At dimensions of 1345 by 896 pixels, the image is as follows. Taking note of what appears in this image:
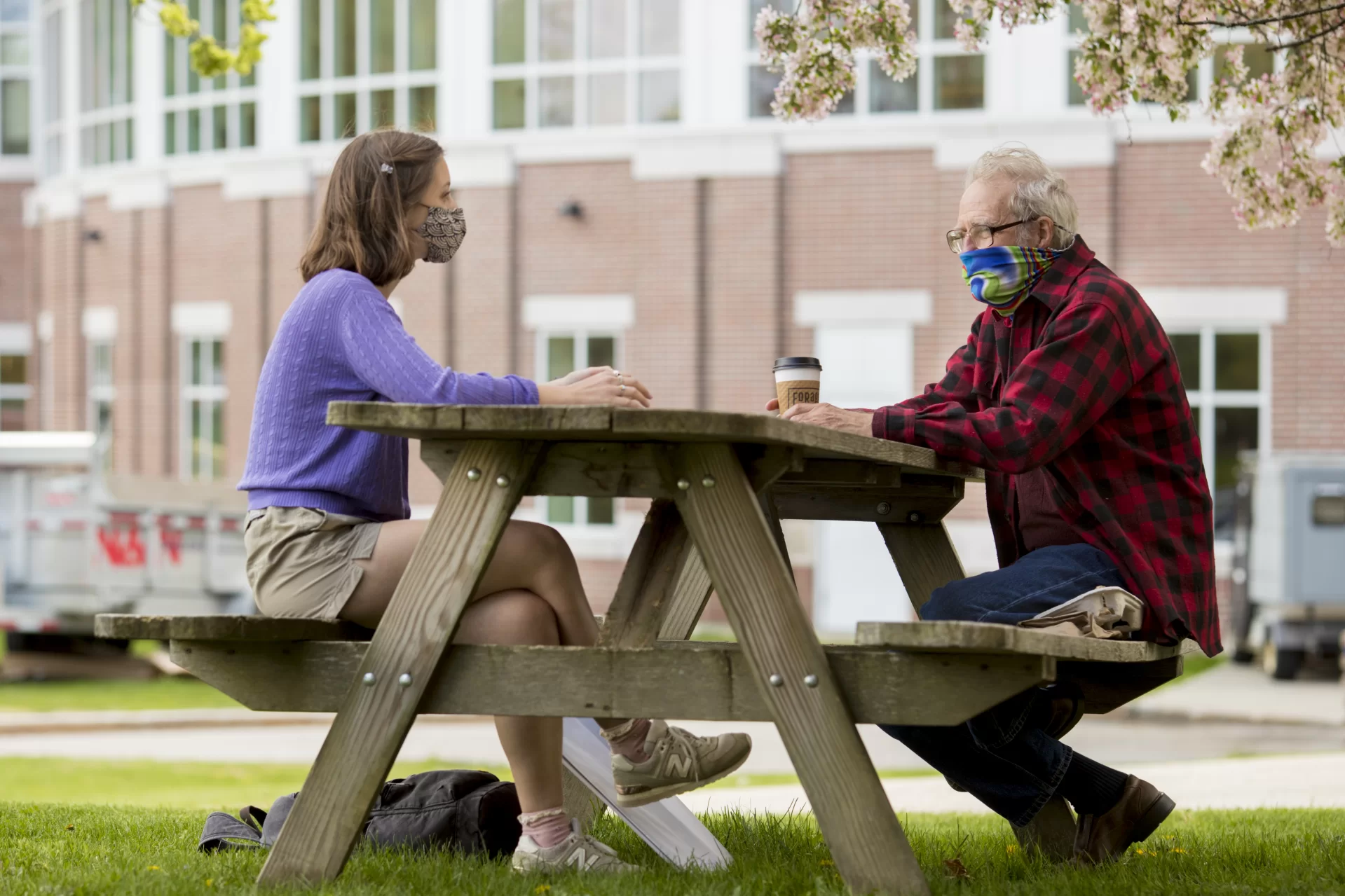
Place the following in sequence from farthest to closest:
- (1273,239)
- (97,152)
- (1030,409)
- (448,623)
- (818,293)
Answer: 1. (97,152)
2. (818,293)
3. (1273,239)
4. (1030,409)
5. (448,623)

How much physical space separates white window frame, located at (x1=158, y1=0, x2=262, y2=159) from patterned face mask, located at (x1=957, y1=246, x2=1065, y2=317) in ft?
58.1

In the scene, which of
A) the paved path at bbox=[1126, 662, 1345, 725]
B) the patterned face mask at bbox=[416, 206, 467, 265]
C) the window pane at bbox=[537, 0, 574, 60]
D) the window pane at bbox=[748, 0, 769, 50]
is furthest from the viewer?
the window pane at bbox=[537, 0, 574, 60]

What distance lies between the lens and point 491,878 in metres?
3.31

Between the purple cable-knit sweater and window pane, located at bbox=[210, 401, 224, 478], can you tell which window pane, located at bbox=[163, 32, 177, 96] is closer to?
window pane, located at bbox=[210, 401, 224, 478]

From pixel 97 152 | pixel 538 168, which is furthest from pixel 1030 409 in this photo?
pixel 97 152

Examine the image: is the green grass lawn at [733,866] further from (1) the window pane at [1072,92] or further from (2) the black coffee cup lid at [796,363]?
(1) the window pane at [1072,92]

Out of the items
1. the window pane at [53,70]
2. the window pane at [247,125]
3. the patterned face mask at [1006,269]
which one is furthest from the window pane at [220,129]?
the patterned face mask at [1006,269]

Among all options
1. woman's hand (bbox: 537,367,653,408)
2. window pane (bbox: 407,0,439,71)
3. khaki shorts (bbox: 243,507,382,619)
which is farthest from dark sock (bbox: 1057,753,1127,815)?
window pane (bbox: 407,0,439,71)

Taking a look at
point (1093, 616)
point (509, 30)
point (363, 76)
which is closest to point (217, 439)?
point (363, 76)

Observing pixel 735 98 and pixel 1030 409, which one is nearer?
pixel 1030 409

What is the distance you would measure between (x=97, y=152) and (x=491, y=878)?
2123cm

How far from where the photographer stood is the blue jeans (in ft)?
11.3

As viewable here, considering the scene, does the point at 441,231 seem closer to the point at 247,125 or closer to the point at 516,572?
the point at 516,572

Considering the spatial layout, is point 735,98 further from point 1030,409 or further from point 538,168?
point 1030,409
